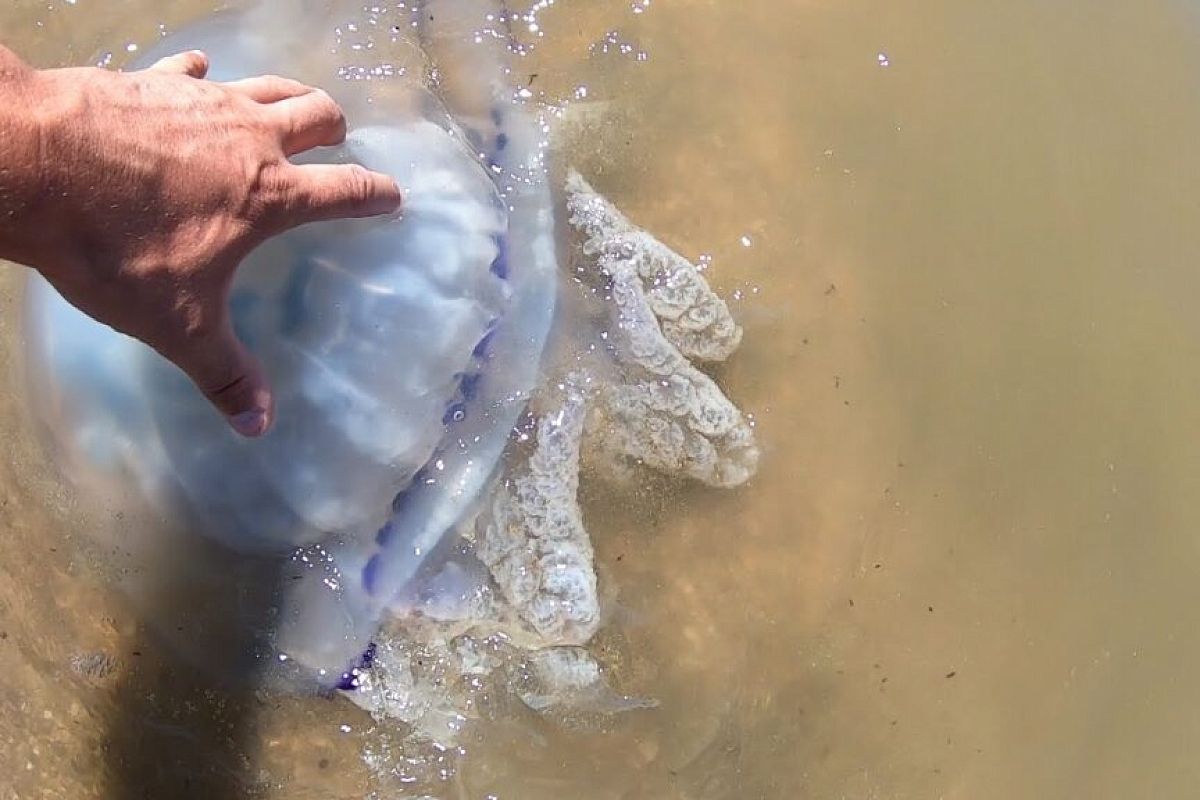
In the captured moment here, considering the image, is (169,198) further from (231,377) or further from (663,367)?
(663,367)

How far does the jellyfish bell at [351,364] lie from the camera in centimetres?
173

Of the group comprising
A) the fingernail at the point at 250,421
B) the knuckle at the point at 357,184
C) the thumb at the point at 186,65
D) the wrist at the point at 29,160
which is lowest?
the fingernail at the point at 250,421

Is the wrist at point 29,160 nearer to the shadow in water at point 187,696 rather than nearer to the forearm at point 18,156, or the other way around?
the forearm at point 18,156

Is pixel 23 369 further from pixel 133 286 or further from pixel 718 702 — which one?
pixel 718 702

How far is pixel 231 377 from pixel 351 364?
1.11ft

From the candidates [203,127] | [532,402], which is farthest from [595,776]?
[203,127]

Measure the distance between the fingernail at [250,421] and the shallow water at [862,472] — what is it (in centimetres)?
53

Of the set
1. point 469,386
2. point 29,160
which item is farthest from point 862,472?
point 29,160

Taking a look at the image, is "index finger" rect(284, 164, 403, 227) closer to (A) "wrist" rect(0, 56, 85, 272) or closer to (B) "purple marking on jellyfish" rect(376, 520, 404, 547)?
(A) "wrist" rect(0, 56, 85, 272)

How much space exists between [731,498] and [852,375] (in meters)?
0.33

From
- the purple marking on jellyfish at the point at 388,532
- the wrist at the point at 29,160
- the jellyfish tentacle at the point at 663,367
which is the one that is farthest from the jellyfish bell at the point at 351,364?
the wrist at the point at 29,160

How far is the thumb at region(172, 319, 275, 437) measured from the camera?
1389mm

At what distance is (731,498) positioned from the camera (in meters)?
2.00

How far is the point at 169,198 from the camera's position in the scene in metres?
1.25
